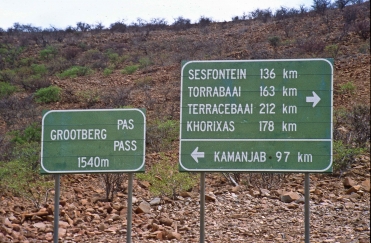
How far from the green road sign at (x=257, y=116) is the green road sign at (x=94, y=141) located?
1.68 ft

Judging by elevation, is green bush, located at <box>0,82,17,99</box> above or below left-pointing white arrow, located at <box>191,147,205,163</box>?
above

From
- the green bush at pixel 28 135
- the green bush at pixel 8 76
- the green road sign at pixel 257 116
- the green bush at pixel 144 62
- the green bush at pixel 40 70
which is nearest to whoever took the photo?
the green road sign at pixel 257 116

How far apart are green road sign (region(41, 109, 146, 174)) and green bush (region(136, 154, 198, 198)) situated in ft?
10.6

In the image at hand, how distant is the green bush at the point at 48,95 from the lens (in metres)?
18.3

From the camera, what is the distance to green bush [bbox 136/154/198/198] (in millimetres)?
8695

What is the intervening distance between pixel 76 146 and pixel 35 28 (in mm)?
31592

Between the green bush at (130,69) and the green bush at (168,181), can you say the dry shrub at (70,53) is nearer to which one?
the green bush at (130,69)

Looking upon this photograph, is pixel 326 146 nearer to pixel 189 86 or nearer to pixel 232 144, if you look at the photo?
pixel 232 144

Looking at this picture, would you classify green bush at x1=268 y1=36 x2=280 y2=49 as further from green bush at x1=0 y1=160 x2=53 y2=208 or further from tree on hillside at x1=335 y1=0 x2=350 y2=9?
green bush at x1=0 y1=160 x2=53 y2=208

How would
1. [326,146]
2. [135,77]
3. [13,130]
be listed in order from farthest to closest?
[135,77]
[13,130]
[326,146]

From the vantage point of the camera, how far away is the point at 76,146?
18.0 feet

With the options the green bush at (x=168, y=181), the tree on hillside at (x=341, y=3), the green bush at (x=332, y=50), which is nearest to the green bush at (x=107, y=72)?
the green bush at (x=332, y=50)

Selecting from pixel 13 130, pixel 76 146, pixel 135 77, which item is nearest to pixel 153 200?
pixel 76 146

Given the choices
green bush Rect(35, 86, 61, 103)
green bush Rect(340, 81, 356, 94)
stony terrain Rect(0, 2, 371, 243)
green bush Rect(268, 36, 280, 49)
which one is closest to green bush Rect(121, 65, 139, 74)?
green bush Rect(35, 86, 61, 103)
